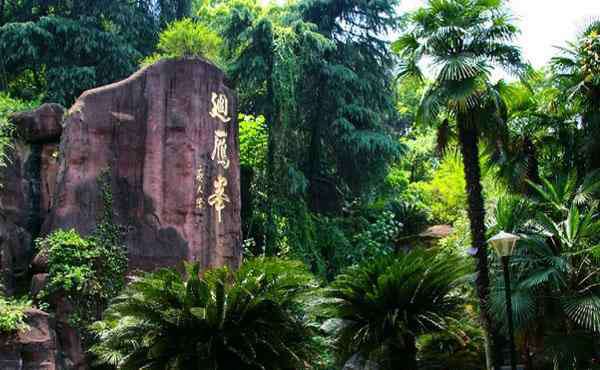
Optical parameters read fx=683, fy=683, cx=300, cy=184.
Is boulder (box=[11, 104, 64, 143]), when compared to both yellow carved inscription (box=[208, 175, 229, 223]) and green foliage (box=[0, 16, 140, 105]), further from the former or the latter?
green foliage (box=[0, 16, 140, 105])

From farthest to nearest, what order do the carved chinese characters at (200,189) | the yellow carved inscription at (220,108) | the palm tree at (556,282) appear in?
the yellow carved inscription at (220,108) → the carved chinese characters at (200,189) → the palm tree at (556,282)

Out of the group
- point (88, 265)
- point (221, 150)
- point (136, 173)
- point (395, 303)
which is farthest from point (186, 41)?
point (395, 303)

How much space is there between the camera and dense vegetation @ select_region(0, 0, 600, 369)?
33.8ft

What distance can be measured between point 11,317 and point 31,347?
0.64m

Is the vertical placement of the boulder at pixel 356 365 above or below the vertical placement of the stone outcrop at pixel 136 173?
below

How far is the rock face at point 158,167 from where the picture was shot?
42.3ft

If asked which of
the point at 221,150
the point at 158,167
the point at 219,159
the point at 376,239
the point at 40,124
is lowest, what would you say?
the point at 376,239

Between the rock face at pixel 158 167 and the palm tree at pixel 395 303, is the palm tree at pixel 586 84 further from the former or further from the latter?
the rock face at pixel 158 167

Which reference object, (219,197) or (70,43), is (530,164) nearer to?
(219,197)

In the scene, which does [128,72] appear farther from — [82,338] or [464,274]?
[464,274]

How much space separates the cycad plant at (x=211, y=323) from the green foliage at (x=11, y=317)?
58.2 inches

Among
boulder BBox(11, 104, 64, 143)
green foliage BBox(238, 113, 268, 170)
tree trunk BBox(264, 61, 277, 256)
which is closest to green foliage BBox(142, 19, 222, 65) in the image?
boulder BBox(11, 104, 64, 143)

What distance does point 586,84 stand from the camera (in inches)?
577

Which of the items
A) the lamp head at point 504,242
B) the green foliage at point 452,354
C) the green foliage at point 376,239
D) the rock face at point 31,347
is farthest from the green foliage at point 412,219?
the rock face at point 31,347
